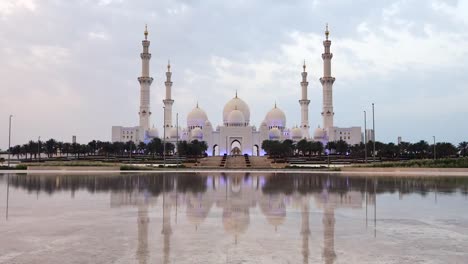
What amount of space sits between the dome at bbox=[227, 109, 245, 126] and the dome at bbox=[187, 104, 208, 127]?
7232 millimetres

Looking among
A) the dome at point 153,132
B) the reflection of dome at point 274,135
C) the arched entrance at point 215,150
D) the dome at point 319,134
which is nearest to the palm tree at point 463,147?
the dome at point 319,134

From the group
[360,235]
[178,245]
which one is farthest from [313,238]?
[178,245]

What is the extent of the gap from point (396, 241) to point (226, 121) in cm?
7692

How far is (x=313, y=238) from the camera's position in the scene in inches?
301

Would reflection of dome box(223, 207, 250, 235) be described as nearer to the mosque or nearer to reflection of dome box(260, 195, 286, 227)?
reflection of dome box(260, 195, 286, 227)

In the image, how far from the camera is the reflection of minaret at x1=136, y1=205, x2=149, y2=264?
20.8 ft

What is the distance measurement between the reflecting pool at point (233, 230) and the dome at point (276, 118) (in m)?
74.8

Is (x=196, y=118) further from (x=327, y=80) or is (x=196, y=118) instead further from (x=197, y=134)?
(x=327, y=80)

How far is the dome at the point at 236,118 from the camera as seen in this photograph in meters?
→ 81.8

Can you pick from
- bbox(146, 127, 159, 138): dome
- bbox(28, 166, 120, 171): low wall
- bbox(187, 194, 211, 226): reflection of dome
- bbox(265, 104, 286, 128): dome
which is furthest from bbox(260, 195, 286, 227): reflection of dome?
bbox(146, 127, 159, 138): dome

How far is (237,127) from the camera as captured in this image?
80.9m

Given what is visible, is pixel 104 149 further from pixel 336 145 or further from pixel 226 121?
pixel 336 145

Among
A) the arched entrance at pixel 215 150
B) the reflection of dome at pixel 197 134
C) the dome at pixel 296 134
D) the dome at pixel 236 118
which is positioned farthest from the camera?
the dome at pixel 296 134

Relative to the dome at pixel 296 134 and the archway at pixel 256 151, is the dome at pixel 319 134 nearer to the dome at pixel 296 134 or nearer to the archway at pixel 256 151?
the dome at pixel 296 134
